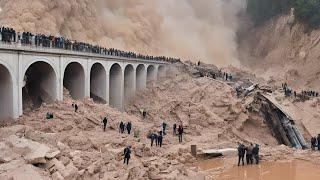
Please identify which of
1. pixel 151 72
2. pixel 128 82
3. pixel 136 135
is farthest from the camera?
pixel 151 72

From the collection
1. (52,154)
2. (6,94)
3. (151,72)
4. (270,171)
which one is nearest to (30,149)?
(52,154)

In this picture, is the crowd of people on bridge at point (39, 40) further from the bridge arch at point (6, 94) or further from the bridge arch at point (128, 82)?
the bridge arch at point (128, 82)

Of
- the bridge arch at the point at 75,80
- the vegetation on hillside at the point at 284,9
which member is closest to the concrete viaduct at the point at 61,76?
the bridge arch at the point at 75,80

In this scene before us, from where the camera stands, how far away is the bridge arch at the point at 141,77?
49.8 meters

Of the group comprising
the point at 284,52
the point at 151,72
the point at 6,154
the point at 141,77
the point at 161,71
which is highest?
the point at 284,52

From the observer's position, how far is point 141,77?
50562mm

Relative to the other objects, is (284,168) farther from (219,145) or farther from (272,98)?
(272,98)

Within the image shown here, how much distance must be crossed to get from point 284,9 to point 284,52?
28.3 ft

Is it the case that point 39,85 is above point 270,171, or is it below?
above

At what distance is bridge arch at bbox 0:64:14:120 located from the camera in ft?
82.0

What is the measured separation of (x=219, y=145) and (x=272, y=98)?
12107 millimetres

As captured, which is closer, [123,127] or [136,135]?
[136,135]

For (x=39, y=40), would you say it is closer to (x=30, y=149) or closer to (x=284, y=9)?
(x=30, y=149)

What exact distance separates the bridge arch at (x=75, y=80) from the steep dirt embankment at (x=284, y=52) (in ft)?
127
